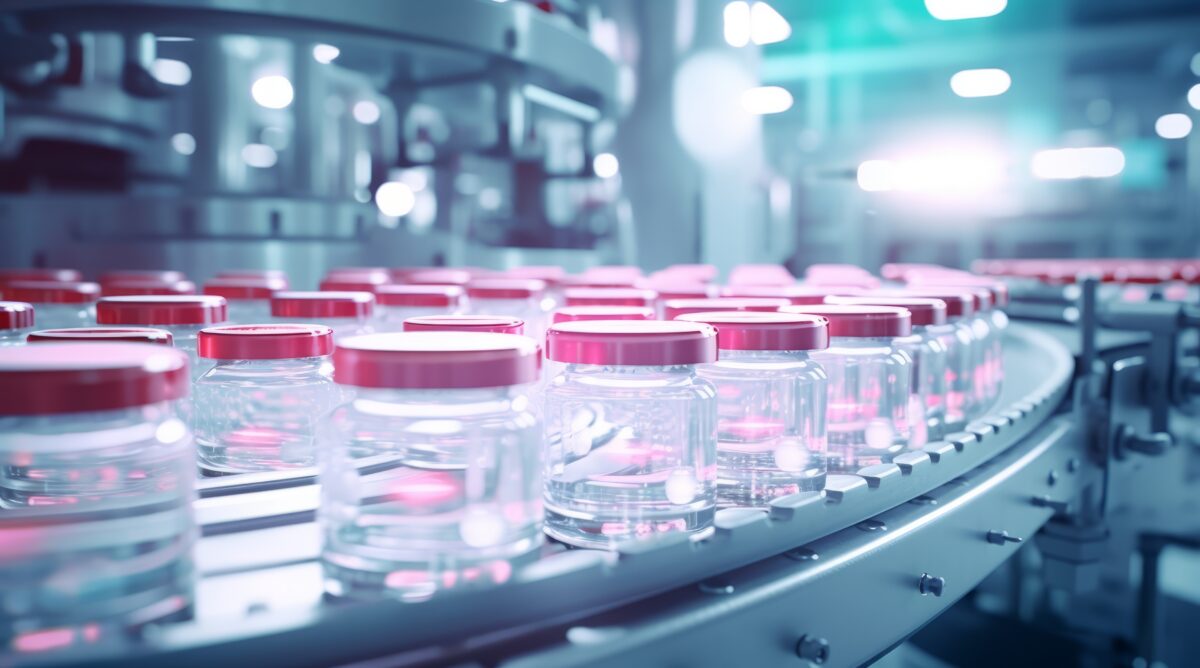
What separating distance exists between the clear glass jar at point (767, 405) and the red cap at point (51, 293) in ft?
2.35

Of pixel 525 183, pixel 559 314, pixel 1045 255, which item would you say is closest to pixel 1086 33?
pixel 1045 255

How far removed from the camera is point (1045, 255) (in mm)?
11055

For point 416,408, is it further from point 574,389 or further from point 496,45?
point 496,45

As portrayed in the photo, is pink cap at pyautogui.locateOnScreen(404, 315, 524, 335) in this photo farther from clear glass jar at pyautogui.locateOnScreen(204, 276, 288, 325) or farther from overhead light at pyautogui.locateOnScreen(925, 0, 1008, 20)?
overhead light at pyautogui.locateOnScreen(925, 0, 1008, 20)

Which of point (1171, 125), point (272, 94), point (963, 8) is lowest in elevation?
point (272, 94)

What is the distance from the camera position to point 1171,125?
11164 millimetres

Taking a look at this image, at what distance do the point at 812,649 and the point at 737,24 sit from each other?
3.20 meters

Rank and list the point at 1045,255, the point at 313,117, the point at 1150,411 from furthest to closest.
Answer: the point at 1045,255 → the point at 313,117 → the point at 1150,411

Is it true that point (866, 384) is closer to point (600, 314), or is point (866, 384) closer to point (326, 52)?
point (600, 314)

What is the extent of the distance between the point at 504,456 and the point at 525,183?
8.69 ft

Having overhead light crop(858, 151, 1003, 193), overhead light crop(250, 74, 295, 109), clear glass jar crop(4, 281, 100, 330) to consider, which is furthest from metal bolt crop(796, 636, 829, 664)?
overhead light crop(858, 151, 1003, 193)

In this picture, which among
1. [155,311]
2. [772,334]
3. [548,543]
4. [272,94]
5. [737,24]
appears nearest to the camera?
[548,543]

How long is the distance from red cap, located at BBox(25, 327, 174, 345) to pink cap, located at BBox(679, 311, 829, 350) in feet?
1.47

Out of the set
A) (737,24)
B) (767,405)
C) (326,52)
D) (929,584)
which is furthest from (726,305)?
(737,24)
